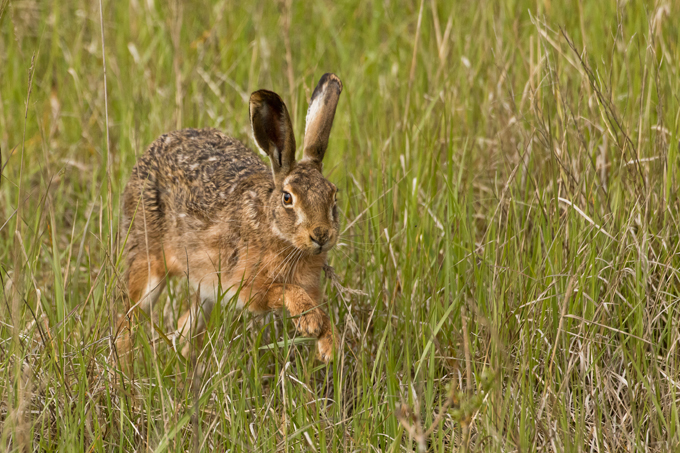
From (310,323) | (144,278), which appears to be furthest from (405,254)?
(144,278)

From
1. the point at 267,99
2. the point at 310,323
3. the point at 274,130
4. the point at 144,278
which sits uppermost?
the point at 267,99

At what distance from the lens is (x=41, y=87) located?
6.42 metres

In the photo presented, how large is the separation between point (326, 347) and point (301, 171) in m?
0.86

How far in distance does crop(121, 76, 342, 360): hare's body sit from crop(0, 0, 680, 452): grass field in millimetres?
155

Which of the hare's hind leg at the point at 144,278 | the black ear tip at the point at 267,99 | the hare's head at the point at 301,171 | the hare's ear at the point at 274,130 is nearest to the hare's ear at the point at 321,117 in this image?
the hare's head at the point at 301,171

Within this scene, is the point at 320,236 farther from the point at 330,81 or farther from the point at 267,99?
the point at 330,81

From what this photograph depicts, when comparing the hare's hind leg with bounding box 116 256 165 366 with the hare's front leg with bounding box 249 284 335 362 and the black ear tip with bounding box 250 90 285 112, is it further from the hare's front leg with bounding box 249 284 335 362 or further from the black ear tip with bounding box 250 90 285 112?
the black ear tip with bounding box 250 90 285 112

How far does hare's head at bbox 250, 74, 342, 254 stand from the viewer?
3691 millimetres

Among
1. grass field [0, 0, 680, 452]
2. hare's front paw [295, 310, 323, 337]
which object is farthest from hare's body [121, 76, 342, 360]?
grass field [0, 0, 680, 452]

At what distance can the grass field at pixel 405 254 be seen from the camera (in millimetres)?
3066

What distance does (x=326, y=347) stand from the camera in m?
3.52

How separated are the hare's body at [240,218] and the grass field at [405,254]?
155 mm

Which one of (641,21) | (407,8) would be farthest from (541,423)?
(407,8)

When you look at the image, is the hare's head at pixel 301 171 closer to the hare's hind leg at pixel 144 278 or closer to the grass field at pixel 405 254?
the grass field at pixel 405 254
